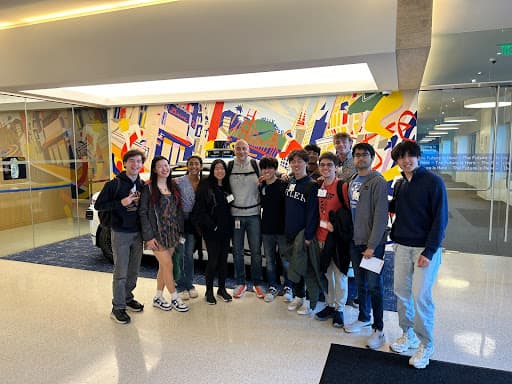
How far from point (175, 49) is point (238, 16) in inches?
29.5

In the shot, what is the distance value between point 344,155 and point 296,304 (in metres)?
1.49

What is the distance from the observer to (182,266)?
3.69 metres

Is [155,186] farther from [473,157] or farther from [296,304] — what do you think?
[473,157]

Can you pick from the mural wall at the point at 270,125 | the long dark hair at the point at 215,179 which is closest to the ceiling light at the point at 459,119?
the mural wall at the point at 270,125

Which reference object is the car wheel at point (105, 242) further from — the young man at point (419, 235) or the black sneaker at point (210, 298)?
the young man at point (419, 235)

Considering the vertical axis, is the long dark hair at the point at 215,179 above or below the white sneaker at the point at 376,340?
above

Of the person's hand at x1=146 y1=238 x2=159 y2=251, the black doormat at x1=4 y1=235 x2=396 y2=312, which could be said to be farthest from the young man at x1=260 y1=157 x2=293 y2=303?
the person's hand at x1=146 y1=238 x2=159 y2=251

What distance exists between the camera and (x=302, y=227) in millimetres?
3229

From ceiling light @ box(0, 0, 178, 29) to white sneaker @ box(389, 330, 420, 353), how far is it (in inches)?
147

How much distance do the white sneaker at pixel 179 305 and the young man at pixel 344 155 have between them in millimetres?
1879

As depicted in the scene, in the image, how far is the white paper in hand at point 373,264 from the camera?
2.68 m

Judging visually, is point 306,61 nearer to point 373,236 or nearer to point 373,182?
point 373,182


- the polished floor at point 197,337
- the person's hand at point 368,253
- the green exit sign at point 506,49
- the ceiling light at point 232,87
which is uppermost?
the green exit sign at point 506,49

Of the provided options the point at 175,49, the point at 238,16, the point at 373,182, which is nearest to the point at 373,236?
the point at 373,182
